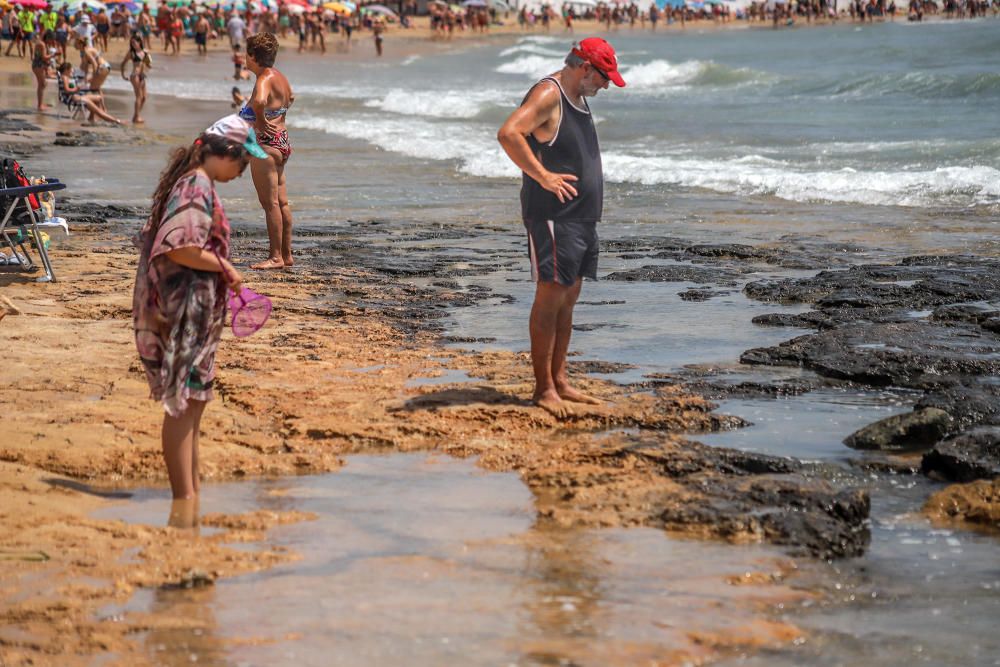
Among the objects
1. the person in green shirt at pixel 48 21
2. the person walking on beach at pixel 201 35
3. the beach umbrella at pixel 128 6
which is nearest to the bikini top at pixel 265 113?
the person in green shirt at pixel 48 21

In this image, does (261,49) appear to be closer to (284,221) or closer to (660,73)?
(284,221)

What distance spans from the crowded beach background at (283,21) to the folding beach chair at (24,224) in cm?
1394

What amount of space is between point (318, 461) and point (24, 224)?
4371 millimetres

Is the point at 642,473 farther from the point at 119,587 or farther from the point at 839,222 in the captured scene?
the point at 839,222

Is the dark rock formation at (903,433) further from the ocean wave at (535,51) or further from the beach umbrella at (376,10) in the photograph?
the beach umbrella at (376,10)

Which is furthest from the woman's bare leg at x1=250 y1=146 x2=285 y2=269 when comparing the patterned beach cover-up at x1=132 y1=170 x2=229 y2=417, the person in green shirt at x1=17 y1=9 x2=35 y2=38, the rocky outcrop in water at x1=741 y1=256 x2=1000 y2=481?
the person in green shirt at x1=17 y1=9 x2=35 y2=38

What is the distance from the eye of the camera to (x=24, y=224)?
8.62 m

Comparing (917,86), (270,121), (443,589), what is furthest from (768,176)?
(917,86)

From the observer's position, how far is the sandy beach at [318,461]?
366 centimetres

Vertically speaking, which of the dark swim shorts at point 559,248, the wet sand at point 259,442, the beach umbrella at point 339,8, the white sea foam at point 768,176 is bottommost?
the wet sand at point 259,442

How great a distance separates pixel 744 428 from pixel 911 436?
703mm

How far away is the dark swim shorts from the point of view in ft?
18.4

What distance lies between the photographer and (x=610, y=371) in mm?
6797

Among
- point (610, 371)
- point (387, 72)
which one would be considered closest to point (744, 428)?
point (610, 371)
